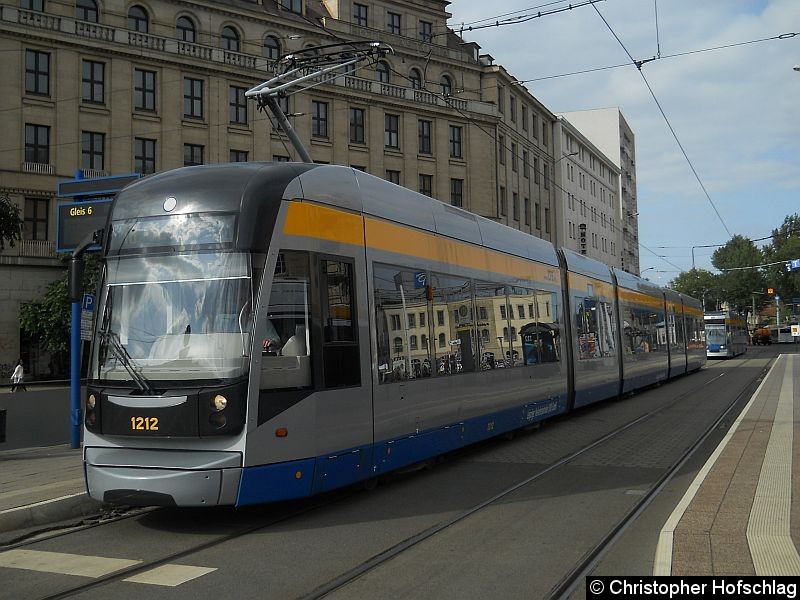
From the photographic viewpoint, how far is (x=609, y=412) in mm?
19750

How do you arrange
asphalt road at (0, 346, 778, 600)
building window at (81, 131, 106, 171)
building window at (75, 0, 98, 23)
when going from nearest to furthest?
asphalt road at (0, 346, 778, 600), building window at (81, 131, 106, 171), building window at (75, 0, 98, 23)

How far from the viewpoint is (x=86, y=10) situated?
40938mm

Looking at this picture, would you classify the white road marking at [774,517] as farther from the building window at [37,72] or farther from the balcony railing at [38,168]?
the building window at [37,72]

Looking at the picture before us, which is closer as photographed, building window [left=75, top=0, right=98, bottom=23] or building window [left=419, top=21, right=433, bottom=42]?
building window [left=75, top=0, right=98, bottom=23]

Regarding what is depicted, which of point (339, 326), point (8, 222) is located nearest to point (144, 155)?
point (8, 222)

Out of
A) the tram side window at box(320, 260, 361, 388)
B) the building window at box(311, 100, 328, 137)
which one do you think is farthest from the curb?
the building window at box(311, 100, 328, 137)

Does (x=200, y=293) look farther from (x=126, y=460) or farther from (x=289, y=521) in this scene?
(x=289, y=521)

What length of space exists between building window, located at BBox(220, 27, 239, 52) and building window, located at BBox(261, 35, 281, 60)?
4.67 feet

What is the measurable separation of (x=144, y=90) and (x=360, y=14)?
559 inches

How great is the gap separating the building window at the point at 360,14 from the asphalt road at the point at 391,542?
1647 inches

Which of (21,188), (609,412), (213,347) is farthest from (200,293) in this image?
(21,188)

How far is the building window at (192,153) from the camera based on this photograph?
140 ft

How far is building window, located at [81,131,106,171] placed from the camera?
40.2 m

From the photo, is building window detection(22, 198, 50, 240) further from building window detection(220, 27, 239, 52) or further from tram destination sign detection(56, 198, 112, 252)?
tram destination sign detection(56, 198, 112, 252)
